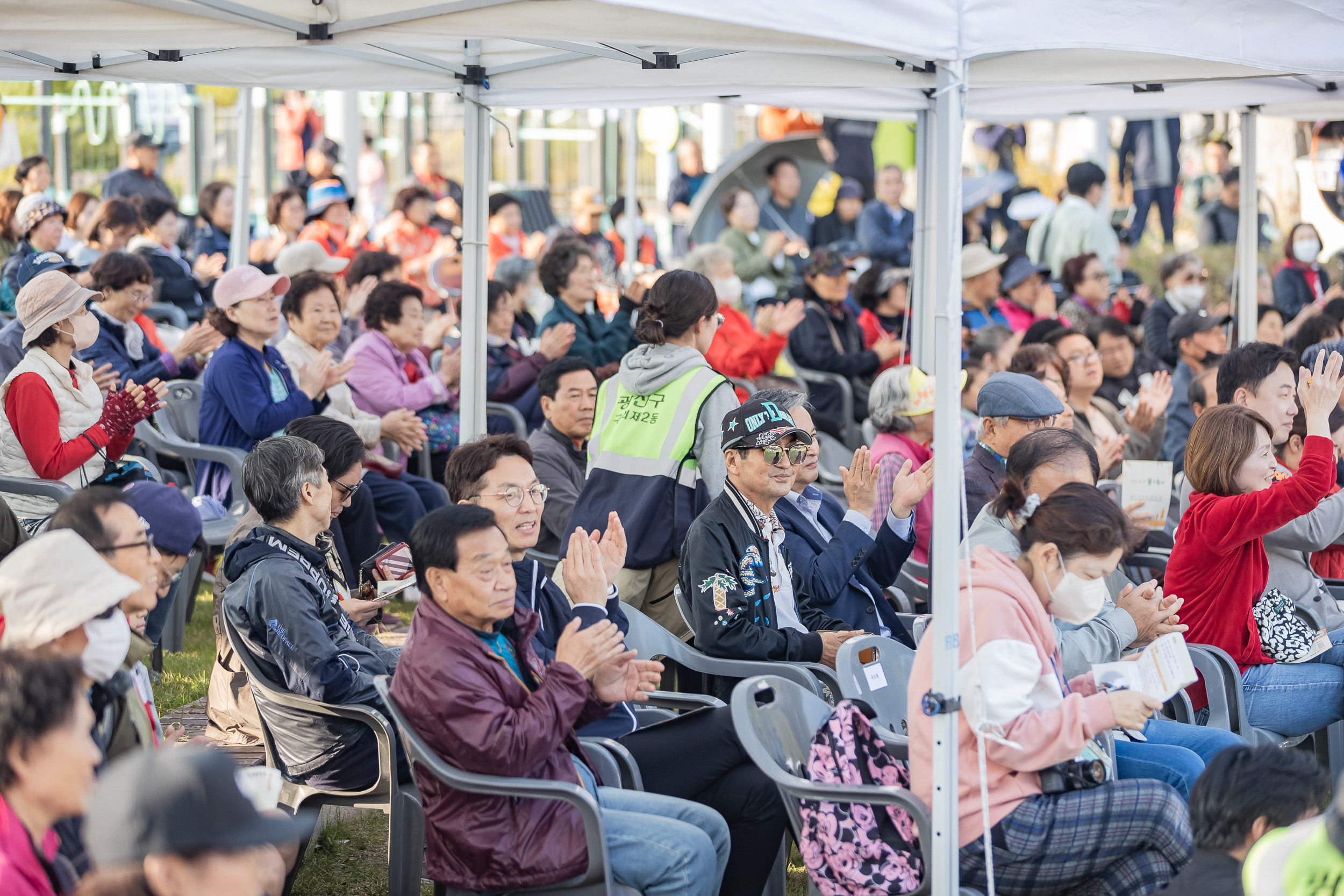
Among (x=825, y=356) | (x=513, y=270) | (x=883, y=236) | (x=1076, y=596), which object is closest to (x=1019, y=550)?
(x=1076, y=596)

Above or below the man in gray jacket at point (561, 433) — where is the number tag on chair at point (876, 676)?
below

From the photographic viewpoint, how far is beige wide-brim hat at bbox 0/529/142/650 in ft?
8.29

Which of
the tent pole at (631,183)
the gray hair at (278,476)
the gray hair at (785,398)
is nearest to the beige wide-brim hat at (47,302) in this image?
the gray hair at (278,476)

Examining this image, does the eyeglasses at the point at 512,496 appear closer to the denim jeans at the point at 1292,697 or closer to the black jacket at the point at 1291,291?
the denim jeans at the point at 1292,697

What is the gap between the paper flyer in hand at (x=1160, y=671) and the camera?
118 inches

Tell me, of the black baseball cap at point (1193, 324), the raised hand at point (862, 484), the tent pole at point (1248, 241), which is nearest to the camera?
the raised hand at point (862, 484)

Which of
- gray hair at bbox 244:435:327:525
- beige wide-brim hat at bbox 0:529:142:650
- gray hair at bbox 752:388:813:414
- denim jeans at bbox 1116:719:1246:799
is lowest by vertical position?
denim jeans at bbox 1116:719:1246:799

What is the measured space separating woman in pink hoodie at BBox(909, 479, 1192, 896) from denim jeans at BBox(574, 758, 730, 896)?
0.50 meters

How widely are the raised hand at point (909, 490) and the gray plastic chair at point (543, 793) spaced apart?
1.66 meters

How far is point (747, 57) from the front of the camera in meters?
4.53

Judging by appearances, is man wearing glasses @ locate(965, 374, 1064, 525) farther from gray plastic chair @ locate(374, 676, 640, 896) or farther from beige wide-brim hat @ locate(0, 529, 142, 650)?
beige wide-brim hat @ locate(0, 529, 142, 650)

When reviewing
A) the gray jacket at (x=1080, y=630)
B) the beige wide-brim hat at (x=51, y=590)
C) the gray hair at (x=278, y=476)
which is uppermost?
the gray hair at (x=278, y=476)

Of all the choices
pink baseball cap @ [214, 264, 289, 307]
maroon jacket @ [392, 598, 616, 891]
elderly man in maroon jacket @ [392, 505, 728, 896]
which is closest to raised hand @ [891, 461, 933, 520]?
elderly man in maroon jacket @ [392, 505, 728, 896]

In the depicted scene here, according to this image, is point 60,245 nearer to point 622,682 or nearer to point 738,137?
point 622,682
